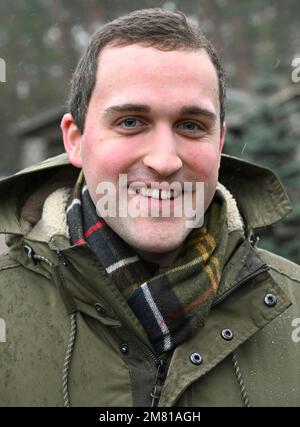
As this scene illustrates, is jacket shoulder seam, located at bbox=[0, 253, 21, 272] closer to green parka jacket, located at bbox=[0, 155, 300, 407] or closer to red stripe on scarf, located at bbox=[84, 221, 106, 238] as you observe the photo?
green parka jacket, located at bbox=[0, 155, 300, 407]

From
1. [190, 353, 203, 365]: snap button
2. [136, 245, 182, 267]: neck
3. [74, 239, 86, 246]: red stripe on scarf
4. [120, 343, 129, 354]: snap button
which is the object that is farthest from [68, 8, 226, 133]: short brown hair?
[190, 353, 203, 365]: snap button

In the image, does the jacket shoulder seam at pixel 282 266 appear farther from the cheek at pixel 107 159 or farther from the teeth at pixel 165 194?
the cheek at pixel 107 159

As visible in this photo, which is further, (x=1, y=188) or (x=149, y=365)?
(x=1, y=188)

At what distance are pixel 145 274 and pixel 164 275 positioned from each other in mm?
110

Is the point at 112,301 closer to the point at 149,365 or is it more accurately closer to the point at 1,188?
the point at 149,365

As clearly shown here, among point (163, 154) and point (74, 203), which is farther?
point (74, 203)

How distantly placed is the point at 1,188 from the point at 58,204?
0.78 ft

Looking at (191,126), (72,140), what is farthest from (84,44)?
(191,126)

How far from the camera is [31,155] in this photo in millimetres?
17984

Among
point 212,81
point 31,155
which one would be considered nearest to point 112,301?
point 212,81

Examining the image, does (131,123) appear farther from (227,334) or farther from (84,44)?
(84,44)

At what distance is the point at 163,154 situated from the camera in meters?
2.32

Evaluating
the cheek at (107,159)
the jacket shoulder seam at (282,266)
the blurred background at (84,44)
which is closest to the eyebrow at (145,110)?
the cheek at (107,159)
